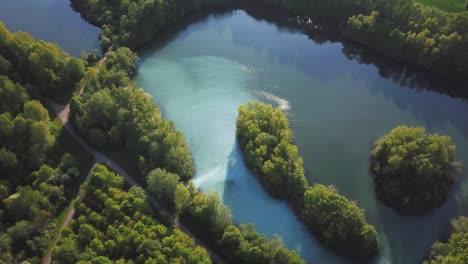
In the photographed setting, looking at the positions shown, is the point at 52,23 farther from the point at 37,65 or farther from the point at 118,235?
the point at 118,235

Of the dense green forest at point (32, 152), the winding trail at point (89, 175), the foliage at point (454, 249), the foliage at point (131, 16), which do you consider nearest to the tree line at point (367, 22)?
the foliage at point (131, 16)

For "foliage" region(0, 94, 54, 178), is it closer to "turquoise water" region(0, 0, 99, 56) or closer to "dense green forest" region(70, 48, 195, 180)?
"dense green forest" region(70, 48, 195, 180)

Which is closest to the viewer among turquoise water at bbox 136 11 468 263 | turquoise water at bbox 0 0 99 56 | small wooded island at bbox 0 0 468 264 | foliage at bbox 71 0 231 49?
small wooded island at bbox 0 0 468 264

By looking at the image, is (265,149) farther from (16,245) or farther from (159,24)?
(159,24)

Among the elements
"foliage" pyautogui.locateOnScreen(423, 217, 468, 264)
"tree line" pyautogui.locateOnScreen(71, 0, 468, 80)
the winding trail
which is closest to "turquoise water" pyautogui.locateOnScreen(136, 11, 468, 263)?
"foliage" pyautogui.locateOnScreen(423, 217, 468, 264)

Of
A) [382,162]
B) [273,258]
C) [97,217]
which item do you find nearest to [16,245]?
[97,217]

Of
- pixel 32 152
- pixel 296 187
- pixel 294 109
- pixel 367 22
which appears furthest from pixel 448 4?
pixel 32 152

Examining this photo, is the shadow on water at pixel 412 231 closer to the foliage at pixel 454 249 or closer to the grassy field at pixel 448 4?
the foliage at pixel 454 249
